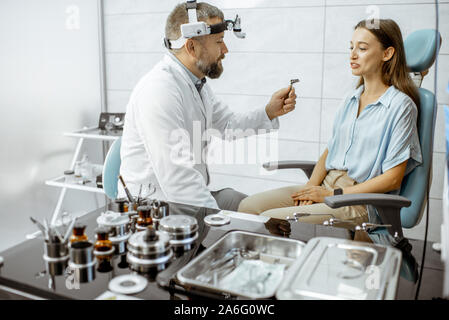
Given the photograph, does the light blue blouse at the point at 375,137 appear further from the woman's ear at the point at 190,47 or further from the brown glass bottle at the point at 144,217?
the brown glass bottle at the point at 144,217

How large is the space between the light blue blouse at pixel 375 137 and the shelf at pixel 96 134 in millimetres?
1450

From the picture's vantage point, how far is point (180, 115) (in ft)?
5.98

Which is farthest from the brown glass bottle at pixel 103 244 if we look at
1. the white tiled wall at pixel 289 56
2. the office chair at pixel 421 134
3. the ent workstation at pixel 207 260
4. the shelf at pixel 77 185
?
the white tiled wall at pixel 289 56

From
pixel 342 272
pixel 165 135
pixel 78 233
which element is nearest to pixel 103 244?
pixel 78 233

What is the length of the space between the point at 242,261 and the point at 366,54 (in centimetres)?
128

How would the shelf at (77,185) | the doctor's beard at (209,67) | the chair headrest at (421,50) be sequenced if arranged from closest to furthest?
1. the chair headrest at (421,50)
2. the doctor's beard at (209,67)
3. the shelf at (77,185)

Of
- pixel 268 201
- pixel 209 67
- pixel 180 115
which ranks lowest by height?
pixel 268 201

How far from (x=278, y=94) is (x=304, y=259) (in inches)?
51.5

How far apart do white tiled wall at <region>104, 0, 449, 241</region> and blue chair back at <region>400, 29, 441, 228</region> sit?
822 mm

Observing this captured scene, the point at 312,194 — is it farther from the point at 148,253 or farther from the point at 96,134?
the point at 96,134

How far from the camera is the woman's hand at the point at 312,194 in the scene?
1897 mm

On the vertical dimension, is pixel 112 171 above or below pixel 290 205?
above

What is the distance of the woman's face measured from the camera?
1949 millimetres
